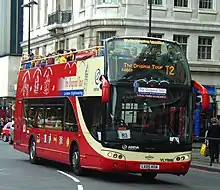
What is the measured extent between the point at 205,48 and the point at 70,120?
83.3 ft

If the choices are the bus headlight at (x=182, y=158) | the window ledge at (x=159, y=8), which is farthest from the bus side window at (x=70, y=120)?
the window ledge at (x=159, y=8)

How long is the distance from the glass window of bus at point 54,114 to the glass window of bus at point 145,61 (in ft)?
12.2

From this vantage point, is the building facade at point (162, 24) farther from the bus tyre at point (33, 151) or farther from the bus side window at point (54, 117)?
the bus side window at point (54, 117)

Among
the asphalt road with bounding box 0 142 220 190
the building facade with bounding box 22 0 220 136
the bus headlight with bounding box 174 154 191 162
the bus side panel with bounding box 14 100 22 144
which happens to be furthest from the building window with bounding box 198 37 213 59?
the bus headlight with bounding box 174 154 191 162

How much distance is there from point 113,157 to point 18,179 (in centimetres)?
277

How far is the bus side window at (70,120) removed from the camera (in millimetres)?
17869

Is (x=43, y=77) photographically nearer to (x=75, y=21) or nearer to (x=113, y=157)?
(x=113, y=157)

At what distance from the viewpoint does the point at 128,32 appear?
40.0 metres

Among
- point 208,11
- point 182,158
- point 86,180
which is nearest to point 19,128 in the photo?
point 86,180

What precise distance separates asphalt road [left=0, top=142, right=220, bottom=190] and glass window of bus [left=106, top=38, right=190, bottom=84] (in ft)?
9.02

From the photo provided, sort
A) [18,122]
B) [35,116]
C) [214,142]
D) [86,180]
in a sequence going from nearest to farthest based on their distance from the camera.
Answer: [86,180], [35,116], [214,142], [18,122]

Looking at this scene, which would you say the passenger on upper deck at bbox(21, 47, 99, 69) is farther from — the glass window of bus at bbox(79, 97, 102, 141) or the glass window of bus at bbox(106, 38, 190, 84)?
the glass window of bus at bbox(79, 97, 102, 141)

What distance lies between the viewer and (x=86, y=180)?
1645 cm

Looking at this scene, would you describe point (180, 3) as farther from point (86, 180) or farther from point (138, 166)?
point (138, 166)
